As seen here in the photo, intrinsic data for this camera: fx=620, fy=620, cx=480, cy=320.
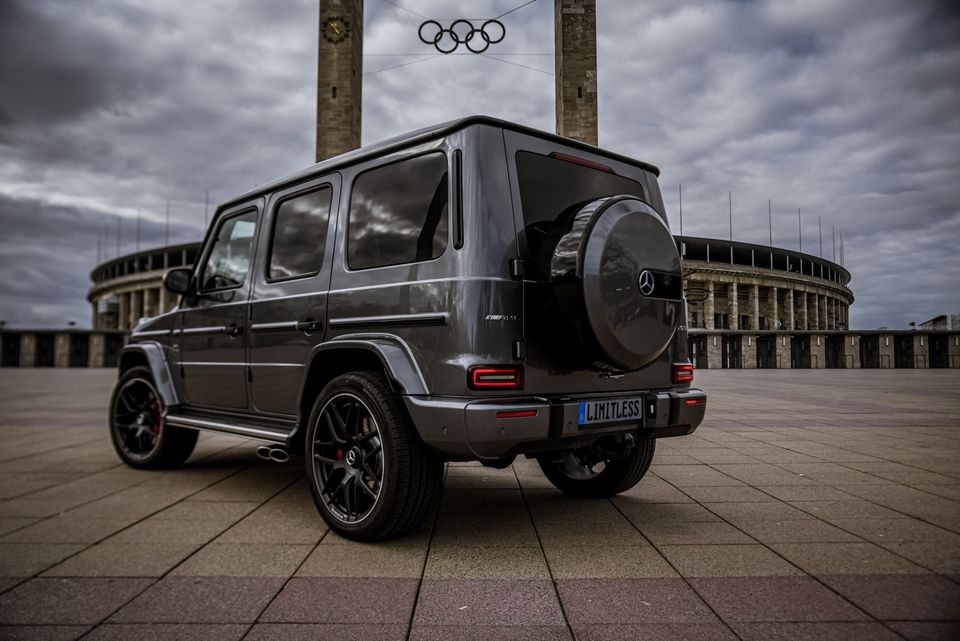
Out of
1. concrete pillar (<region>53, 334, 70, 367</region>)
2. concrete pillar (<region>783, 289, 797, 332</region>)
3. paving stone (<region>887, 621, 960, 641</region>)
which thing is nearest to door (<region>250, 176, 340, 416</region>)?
paving stone (<region>887, 621, 960, 641</region>)

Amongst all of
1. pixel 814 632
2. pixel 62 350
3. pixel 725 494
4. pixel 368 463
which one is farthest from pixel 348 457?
pixel 62 350

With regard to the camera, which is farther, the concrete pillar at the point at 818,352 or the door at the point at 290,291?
the concrete pillar at the point at 818,352

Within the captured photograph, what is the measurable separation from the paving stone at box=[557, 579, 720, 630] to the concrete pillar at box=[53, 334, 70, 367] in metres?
35.9

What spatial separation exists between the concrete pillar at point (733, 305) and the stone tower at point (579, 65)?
154ft

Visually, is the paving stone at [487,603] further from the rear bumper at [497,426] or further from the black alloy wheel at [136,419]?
the black alloy wheel at [136,419]

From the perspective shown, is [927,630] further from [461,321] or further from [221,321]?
[221,321]

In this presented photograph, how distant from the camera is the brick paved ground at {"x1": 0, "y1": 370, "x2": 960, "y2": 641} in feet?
7.75

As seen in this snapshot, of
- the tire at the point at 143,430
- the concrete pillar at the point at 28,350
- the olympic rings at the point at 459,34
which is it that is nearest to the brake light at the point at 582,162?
the tire at the point at 143,430

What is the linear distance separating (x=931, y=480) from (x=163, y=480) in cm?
615

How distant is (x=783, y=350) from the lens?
114 feet

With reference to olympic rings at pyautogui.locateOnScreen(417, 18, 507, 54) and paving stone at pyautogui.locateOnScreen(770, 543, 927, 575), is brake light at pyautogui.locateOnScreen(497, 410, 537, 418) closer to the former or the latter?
paving stone at pyautogui.locateOnScreen(770, 543, 927, 575)

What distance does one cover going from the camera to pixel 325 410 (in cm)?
358

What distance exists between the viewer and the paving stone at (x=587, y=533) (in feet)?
11.1

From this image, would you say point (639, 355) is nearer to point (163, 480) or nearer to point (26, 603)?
point (26, 603)
